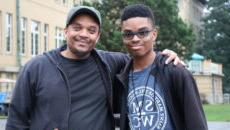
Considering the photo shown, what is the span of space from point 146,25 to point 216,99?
72.1 metres

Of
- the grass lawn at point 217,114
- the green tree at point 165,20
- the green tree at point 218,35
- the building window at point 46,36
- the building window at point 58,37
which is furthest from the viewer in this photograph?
the green tree at point 218,35

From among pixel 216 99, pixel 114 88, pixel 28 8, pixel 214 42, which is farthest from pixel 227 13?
pixel 114 88

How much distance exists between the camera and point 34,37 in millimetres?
50000

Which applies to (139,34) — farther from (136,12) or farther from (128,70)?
(128,70)

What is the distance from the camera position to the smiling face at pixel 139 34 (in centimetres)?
454

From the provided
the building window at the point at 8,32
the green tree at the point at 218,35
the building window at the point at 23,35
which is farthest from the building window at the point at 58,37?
the green tree at the point at 218,35

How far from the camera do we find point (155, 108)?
14.4 feet

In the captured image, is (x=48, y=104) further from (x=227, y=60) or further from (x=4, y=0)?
(x=227, y=60)

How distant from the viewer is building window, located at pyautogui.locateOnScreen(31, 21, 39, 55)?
4972 cm

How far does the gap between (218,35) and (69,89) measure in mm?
82670

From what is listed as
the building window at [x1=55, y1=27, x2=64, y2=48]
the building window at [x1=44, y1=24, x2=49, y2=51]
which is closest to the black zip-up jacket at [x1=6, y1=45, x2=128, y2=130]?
the building window at [x1=44, y1=24, x2=49, y2=51]

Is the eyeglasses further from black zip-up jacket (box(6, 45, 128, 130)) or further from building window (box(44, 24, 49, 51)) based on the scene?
building window (box(44, 24, 49, 51))

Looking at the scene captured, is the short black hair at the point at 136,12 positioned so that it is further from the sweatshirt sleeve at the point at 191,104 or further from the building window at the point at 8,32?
the building window at the point at 8,32

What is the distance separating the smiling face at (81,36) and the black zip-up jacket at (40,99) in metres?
0.14
